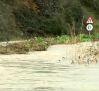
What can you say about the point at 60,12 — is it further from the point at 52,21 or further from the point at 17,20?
the point at 17,20

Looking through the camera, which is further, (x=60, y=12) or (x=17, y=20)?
(x=60, y=12)

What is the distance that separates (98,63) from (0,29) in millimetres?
16979

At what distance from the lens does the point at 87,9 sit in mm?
49719

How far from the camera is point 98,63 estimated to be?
44.8 ft

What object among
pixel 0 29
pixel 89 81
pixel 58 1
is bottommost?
pixel 89 81

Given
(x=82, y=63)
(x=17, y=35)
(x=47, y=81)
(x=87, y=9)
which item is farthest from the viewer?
(x=87, y=9)

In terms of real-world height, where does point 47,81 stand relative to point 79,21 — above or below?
below

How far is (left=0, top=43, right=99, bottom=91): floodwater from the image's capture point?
8.59m

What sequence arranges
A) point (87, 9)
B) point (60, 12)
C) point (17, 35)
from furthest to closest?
point (87, 9), point (60, 12), point (17, 35)

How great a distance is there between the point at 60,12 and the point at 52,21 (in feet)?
11.0

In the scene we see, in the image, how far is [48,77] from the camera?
1005 centimetres

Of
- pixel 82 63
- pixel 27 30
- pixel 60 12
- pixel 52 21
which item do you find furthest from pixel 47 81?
pixel 60 12

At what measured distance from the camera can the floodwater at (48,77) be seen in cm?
859

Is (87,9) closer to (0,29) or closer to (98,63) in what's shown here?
(0,29)
